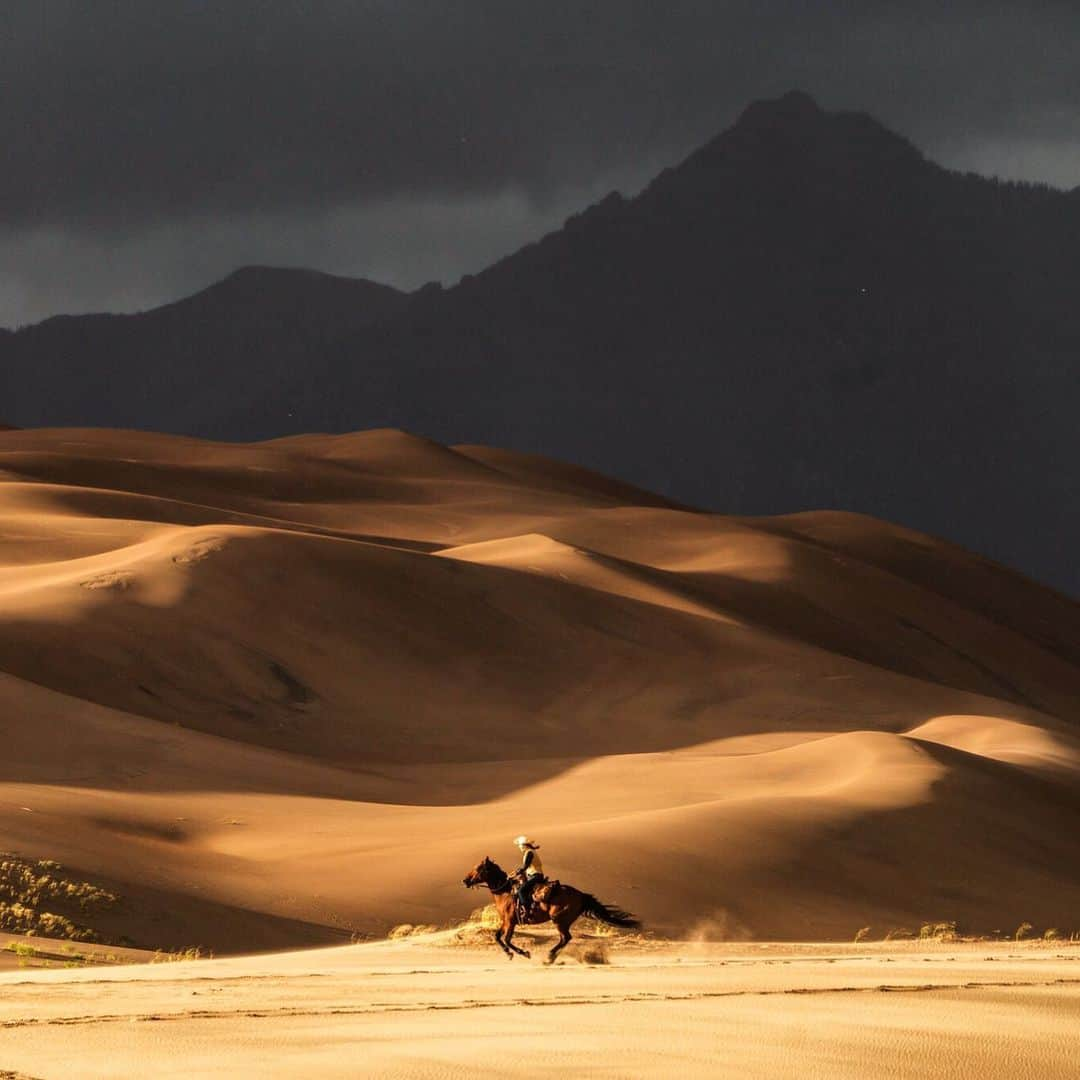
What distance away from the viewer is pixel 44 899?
Answer: 20062 millimetres

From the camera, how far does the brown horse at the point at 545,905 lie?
52.3ft

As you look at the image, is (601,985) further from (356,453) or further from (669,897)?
(356,453)

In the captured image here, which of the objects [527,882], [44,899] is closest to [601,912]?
[527,882]

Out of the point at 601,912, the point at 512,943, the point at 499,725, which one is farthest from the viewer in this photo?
the point at 499,725

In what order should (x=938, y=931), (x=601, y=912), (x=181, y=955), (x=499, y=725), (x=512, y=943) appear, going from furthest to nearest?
1. (x=499, y=725)
2. (x=938, y=931)
3. (x=181, y=955)
4. (x=512, y=943)
5. (x=601, y=912)

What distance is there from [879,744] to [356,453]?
234ft

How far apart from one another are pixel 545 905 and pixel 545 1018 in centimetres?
415

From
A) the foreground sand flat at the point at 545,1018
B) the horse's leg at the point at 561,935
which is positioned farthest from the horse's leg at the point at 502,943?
the horse's leg at the point at 561,935

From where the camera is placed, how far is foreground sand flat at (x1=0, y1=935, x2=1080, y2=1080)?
32.6ft

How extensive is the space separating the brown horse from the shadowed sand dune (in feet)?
16.6

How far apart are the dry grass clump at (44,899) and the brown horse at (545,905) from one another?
5103 millimetres

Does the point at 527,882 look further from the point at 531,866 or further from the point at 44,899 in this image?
the point at 44,899

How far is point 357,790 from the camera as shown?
32938 millimetres

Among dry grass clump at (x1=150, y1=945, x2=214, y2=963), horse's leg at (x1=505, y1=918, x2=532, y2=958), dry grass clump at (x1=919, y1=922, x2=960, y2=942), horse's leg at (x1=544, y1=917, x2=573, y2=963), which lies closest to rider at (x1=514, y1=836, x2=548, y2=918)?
horse's leg at (x1=505, y1=918, x2=532, y2=958)
